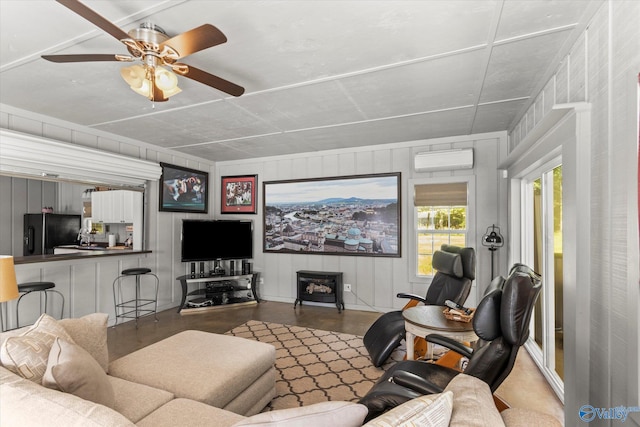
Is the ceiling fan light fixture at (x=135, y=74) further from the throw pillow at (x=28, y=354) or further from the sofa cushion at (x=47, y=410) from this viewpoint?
the sofa cushion at (x=47, y=410)

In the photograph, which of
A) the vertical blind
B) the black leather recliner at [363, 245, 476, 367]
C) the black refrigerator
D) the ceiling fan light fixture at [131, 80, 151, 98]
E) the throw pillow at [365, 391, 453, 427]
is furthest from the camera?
the black refrigerator

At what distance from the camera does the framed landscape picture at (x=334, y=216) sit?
4828mm

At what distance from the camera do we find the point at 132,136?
172 inches

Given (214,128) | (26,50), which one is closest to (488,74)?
(214,128)

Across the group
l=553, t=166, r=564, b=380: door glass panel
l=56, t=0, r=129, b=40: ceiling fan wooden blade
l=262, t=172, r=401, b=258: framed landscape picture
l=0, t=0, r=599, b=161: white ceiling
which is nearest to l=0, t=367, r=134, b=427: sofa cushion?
l=56, t=0, r=129, b=40: ceiling fan wooden blade

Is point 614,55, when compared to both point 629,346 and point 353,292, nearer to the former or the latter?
point 629,346

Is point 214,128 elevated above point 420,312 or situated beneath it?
elevated above

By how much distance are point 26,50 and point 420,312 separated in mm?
3521

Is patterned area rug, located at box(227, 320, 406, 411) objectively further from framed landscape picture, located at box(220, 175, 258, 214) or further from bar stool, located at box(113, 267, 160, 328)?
framed landscape picture, located at box(220, 175, 258, 214)

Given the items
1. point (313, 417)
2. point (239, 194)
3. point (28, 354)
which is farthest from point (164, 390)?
point (239, 194)

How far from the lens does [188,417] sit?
1.52 m

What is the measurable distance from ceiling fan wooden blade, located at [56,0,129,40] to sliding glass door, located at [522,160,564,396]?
3099 mm

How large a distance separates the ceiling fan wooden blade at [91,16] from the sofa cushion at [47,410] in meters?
1.46

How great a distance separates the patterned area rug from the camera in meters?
2.57
